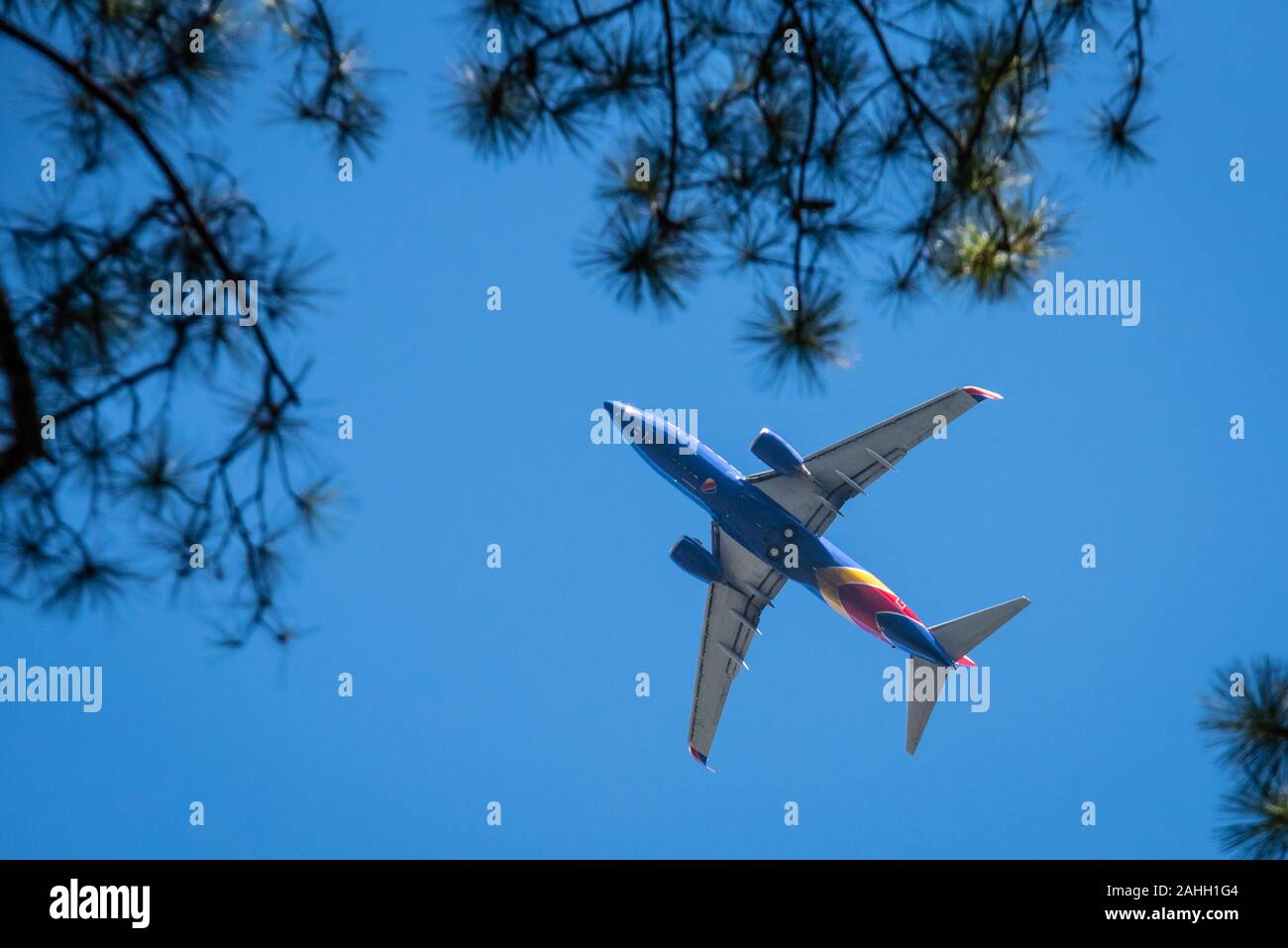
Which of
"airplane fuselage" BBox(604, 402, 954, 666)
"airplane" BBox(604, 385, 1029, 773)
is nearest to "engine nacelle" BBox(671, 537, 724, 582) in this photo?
"airplane" BBox(604, 385, 1029, 773)

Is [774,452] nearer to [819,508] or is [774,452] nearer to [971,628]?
[819,508]

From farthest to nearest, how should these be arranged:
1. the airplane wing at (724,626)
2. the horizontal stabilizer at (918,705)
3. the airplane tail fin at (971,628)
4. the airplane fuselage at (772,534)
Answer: the airplane wing at (724,626)
the horizontal stabilizer at (918,705)
the airplane tail fin at (971,628)
the airplane fuselage at (772,534)

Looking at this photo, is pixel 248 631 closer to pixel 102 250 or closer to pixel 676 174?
pixel 102 250

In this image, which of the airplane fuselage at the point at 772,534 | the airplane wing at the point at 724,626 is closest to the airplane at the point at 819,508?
the airplane fuselage at the point at 772,534

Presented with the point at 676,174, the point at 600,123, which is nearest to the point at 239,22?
the point at 600,123

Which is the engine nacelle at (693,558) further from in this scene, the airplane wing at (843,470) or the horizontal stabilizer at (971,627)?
Result: the horizontal stabilizer at (971,627)

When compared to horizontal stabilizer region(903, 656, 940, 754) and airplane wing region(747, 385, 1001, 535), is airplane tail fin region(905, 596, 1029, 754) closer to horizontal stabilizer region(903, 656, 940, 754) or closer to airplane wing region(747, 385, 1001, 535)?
horizontal stabilizer region(903, 656, 940, 754)

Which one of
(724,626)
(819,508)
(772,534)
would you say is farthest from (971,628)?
(724,626)

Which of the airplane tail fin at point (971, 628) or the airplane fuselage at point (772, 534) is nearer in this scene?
the airplane fuselage at point (772, 534)
